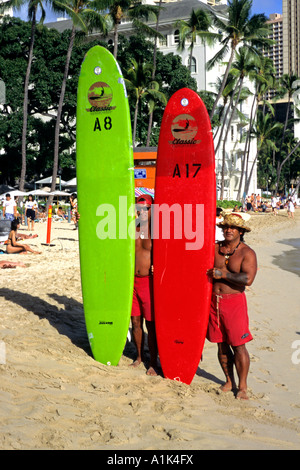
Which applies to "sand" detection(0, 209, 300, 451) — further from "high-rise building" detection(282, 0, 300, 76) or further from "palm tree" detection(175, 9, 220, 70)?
"high-rise building" detection(282, 0, 300, 76)

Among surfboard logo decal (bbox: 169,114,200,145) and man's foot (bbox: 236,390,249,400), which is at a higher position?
surfboard logo decal (bbox: 169,114,200,145)

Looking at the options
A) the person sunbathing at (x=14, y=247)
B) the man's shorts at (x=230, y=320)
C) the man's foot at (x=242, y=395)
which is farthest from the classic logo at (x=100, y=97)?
the person sunbathing at (x=14, y=247)

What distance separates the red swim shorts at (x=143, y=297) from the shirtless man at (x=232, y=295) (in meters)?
0.70

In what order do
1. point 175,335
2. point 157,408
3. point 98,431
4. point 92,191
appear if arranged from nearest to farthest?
point 98,431 → point 157,408 → point 175,335 → point 92,191

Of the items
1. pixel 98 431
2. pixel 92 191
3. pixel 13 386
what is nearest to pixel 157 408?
pixel 98 431

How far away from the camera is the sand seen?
354 centimetres

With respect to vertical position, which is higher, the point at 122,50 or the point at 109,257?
the point at 122,50

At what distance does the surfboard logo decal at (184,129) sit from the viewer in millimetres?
4902

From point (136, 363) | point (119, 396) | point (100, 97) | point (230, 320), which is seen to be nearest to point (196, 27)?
point (100, 97)

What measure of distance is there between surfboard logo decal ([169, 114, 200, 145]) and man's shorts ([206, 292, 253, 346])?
4.67 ft

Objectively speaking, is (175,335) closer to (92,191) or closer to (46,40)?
(92,191)

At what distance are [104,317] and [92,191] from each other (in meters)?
1.20

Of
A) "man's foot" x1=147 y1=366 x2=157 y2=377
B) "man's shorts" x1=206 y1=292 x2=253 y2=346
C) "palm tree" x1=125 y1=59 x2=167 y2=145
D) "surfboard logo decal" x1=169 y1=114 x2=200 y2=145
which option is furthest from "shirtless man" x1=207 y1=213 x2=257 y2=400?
"palm tree" x1=125 y1=59 x2=167 y2=145

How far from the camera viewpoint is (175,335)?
16.0 feet
